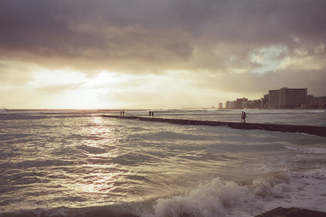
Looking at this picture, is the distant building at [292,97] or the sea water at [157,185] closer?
the sea water at [157,185]

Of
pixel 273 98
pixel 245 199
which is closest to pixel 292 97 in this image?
pixel 273 98

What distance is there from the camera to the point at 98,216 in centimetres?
331

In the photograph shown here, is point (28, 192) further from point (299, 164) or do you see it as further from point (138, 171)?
point (299, 164)

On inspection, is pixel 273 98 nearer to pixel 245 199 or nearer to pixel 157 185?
pixel 245 199

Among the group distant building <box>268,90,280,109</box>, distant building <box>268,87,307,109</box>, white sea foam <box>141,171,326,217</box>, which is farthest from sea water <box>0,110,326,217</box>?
distant building <box>268,90,280,109</box>

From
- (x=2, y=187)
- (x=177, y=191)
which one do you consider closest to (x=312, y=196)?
(x=177, y=191)

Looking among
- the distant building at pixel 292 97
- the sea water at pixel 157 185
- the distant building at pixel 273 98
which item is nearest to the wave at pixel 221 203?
the sea water at pixel 157 185

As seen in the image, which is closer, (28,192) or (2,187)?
(28,192)

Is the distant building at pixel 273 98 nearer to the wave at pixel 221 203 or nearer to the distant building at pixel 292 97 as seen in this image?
the distant building at pixel 292 97

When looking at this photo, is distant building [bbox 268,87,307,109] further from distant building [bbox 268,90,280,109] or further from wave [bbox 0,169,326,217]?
wave [bbox 0,169,326,217]

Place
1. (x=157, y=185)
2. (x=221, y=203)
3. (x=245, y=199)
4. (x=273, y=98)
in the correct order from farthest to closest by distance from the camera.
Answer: (x=273, y=98) < (x=157, y=185) < (x=245, y=199) < (x=221, y=203)

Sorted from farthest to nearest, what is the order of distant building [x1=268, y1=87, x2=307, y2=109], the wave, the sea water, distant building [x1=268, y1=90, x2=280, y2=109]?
distant building [x1=268, y1=90, x2=280, y2=109] < distant building [x1=268, y1=87, x2=307, y2=109] < the sea water < the wave

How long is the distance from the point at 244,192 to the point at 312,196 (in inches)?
61.6

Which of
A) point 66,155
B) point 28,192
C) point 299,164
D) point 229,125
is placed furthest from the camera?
point 229,125
